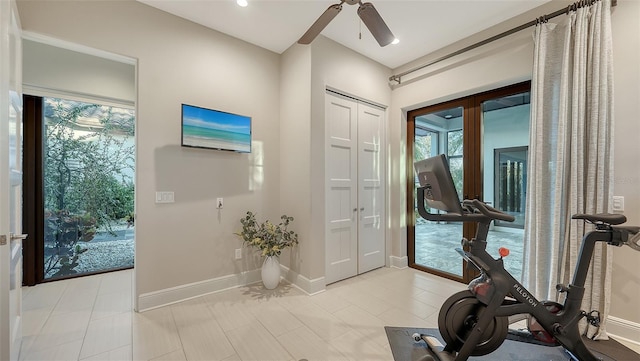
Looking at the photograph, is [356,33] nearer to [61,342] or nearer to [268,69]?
[268,69]

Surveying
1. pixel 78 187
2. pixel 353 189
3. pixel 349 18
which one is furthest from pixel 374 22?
pixel 78 187

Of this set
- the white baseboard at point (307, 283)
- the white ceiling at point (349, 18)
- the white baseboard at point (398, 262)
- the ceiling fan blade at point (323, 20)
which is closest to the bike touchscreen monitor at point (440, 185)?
the ceiling fan blade at point (323, 20)

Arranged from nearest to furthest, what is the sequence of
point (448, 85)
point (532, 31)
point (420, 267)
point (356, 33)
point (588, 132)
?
1. point (588, 132)
2. point (532, 31)
3. point (356, 33)
4. point (448, 85)
5. point (420, 267)

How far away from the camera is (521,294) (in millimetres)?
1682

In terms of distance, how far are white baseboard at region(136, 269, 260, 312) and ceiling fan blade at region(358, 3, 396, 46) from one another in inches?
114

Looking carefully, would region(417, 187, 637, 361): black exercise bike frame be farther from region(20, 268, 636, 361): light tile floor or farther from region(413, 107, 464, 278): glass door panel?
region(413, 107, 464, 278): glass door panel

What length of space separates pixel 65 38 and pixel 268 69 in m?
1.92

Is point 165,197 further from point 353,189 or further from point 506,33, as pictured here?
point 506,33

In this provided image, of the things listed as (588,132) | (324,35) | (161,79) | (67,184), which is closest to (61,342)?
(67,184)

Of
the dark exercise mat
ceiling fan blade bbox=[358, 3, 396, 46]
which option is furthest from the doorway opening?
the dark exercise mat

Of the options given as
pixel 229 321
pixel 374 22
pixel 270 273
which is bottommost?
pixel 229 321

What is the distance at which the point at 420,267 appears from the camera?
3695 mm

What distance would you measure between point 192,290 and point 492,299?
2.74 m

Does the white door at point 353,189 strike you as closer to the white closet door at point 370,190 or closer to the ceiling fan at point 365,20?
the white closet door at point 370,190
